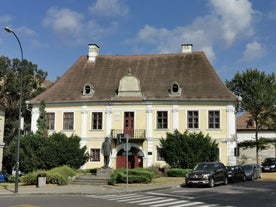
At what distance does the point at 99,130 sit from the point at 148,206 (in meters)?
25.1

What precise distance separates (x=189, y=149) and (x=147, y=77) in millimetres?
10254

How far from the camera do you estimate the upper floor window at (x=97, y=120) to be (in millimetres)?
41125

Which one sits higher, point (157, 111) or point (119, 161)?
point (157, 111)

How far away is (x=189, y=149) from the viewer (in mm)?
35938

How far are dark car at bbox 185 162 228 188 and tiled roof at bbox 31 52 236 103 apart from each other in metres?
12.0

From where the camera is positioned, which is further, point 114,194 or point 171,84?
point 171,84

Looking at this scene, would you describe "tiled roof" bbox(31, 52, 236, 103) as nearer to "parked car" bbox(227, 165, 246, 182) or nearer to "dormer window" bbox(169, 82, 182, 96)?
"dormer window" bbox(169, 82, 182, 96)

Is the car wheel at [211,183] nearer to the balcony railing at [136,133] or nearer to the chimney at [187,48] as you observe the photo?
the balcony railing at [136,133]

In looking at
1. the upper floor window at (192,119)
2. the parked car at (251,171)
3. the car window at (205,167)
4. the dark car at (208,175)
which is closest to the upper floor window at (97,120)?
the upper floor window at (192,119)

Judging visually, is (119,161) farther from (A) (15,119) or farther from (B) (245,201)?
(B) (245,201)

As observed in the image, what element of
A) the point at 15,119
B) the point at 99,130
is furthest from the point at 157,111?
the point at 15,119

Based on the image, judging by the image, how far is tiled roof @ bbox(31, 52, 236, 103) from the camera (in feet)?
132

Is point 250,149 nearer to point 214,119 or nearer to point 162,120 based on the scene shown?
point 214,119

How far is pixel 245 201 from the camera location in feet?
58.7
